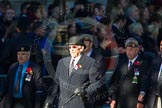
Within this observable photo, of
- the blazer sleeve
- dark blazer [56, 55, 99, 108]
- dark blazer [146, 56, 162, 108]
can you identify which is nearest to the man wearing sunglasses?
dark blazer [56, 55, 99, 108]

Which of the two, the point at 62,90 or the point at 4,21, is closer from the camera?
the point at 62,90

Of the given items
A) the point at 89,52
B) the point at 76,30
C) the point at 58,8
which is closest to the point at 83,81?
the point at 89,52

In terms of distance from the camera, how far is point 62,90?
10523 millimetres

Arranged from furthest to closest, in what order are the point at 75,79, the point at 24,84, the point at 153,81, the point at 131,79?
the point at 24,84, the point at 131,79, the point at 153,81, the point at 75,79

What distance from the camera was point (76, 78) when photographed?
10547 millimetres

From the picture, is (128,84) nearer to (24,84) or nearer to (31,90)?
(31,90)

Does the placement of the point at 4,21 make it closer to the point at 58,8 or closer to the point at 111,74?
the point at 58,8

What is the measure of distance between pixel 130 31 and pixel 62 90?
2770 mm

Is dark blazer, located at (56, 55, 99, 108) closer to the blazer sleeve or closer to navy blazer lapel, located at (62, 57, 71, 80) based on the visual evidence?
navy blazer lapel, located at (62, 57, 71, 80)

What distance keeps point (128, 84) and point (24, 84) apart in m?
1.73

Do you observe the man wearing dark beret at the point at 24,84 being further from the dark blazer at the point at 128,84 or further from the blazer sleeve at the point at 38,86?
the dark blazer at the point at 128,84

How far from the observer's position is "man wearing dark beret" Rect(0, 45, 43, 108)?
11633mm

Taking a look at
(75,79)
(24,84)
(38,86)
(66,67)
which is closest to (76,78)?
(75,79)

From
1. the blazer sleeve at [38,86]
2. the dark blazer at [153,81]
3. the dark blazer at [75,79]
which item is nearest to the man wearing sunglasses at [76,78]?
the dark blazer at [75,79]
